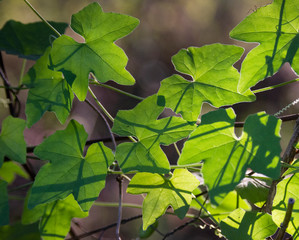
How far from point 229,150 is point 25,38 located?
2.27ft

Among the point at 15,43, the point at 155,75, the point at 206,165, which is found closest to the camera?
the point at 206,165

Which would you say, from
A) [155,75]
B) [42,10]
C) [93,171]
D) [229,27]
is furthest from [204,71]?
[229,27]

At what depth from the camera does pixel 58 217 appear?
2.68 feet

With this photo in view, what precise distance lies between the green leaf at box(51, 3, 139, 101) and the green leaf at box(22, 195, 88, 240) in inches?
10.5

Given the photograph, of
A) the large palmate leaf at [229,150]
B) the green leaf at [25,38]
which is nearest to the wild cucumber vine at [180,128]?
the large palmate leaf at [229,150]

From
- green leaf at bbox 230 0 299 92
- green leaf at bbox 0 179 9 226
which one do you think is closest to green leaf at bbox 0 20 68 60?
green leaf at bbox 0 179 9 226

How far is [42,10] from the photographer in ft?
12.2

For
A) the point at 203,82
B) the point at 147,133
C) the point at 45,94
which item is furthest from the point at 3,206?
the point at 203,82

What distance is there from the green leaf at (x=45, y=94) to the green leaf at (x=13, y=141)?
0.23ft

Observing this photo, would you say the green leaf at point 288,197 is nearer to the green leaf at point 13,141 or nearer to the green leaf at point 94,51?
the green leaf at point 94,51

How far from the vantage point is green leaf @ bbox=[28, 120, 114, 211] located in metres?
0.65

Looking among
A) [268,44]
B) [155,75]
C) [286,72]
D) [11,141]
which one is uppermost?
[268,44]

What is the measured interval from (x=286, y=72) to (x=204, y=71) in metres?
2.66

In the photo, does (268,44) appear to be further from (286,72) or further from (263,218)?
(286,72)
